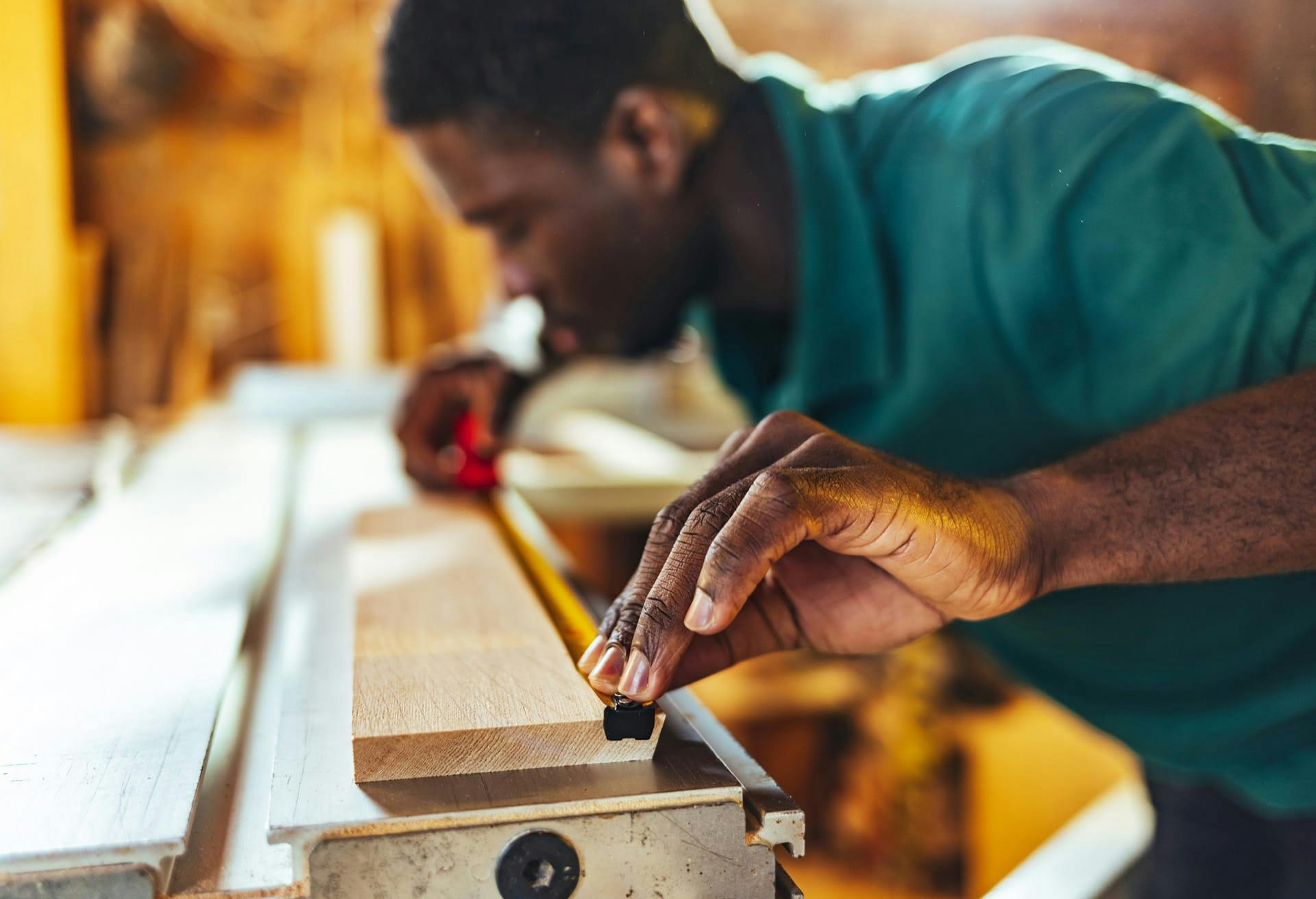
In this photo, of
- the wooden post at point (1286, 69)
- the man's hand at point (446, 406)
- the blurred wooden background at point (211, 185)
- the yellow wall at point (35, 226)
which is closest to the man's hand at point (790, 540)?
the wooden post at point (1286, 69)

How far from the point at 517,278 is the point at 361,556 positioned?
45cm

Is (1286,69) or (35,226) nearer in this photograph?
(1286,69)

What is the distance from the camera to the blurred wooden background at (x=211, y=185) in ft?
7.93

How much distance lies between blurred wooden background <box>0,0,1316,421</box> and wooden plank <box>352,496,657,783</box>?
5.90ft

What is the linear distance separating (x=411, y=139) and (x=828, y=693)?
5.43ft

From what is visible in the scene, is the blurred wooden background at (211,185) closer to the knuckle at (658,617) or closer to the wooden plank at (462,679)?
the wooden plank at (462,679)

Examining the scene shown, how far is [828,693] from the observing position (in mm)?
2416

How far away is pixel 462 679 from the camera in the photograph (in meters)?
0.61

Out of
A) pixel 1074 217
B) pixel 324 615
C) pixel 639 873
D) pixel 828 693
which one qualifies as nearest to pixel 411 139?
pixel 324 615

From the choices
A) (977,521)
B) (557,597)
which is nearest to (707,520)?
(977,521)

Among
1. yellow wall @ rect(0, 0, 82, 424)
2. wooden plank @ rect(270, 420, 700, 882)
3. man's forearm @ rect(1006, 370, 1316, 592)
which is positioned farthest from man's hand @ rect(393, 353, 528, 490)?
yellow wall @ rect(0, 0, 82, 424)

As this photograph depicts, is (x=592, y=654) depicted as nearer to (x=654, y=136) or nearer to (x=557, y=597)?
(x=557, y=597)

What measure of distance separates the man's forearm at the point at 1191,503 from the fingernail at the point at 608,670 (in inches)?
10.3

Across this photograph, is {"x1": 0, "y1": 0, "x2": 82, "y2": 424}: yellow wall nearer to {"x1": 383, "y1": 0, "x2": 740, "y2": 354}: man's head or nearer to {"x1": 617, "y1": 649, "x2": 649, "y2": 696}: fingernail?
{"x1": 383, "y1": 0, "x2": 740, "y2": 354}: man's head
